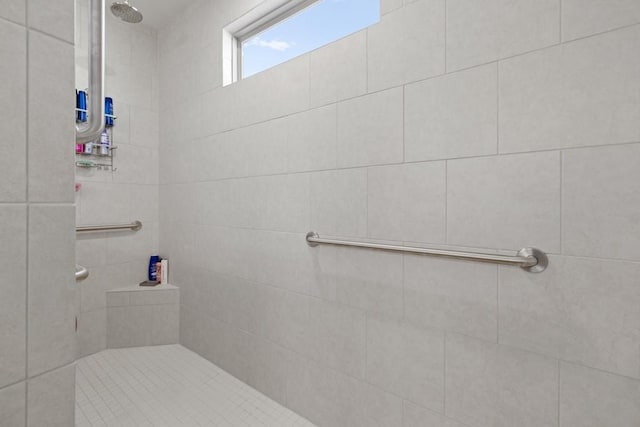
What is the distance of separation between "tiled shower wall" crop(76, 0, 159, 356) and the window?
909 mm

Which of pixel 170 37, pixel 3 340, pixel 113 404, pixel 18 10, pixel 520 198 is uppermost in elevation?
pixel 170 37

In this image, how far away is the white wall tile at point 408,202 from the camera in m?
1.20

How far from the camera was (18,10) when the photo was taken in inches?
20.8

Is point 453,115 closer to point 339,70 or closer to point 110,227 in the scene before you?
point 339,70

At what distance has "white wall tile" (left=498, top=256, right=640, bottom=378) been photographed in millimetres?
882

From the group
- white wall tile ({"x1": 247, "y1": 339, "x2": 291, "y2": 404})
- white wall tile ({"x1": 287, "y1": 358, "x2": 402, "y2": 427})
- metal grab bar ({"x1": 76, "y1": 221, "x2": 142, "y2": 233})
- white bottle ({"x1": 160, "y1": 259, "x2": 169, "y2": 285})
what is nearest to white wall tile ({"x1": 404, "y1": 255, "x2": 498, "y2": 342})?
white wall tile ({"x1": 287, "y1": 358, "x2": 402, "y2": 427})

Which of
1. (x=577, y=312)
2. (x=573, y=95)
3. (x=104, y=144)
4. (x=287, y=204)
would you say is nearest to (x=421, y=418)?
(x=577, y=312)

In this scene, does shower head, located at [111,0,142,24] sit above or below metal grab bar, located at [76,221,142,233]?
above

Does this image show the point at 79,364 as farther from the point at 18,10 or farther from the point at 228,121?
the point at 18,10

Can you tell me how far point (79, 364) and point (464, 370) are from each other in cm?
233

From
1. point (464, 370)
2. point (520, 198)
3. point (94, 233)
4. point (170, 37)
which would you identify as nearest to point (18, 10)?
point (520, 198)

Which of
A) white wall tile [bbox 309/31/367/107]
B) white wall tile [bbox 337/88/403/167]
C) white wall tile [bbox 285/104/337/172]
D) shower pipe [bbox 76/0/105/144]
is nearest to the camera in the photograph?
shower pipe [bbox 76/0/105/144]

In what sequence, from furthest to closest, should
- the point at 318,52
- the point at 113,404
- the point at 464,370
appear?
the point at 113,404 < the point at 318,52 < the point at 464,370

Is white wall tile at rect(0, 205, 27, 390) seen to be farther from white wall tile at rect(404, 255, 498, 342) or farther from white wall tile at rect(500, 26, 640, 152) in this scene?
white wall tile at rect(500, 26, 640, 152)
